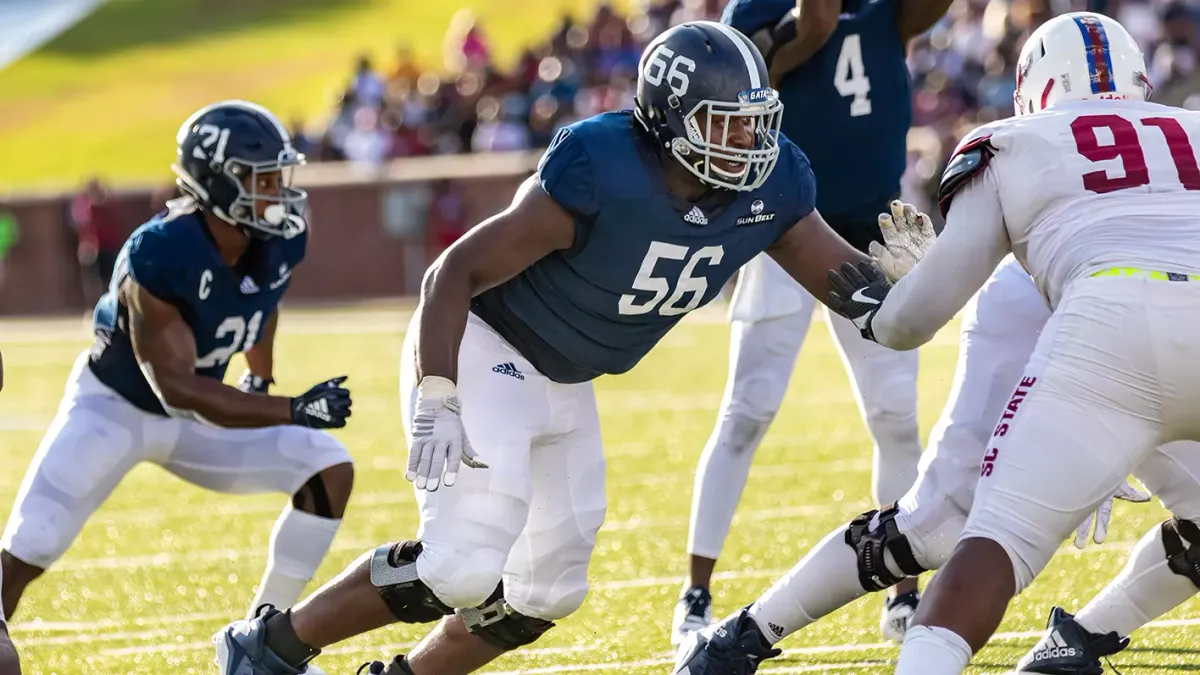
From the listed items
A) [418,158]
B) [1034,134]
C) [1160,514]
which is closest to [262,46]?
[418,158]

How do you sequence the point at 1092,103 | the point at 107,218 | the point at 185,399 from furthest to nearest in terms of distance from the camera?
the point at 107,218
the point at 185,399
the point at 1092,103

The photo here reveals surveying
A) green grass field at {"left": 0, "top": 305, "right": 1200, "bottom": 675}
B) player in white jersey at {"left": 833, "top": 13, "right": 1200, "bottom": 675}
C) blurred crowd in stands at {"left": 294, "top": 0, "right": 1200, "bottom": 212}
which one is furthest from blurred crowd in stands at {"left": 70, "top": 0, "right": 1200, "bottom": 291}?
player in white jersey at {"left": 833, "top": 13, "right": 1200, "bottom": 675}

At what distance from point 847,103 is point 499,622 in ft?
6.01

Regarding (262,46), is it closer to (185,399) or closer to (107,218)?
(107,218)

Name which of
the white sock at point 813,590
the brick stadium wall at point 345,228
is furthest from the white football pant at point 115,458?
the brick stadium wall at point 345,228

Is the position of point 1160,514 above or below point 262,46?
above

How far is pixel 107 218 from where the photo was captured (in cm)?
1867

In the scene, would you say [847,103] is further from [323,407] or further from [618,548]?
[618,548]

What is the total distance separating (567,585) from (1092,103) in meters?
1.47

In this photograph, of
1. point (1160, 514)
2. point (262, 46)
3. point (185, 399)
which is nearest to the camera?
point (185, 399)

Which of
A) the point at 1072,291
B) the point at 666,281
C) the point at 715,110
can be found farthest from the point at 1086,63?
the point at 666,281

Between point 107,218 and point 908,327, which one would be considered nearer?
point 908,327

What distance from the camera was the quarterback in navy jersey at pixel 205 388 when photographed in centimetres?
451

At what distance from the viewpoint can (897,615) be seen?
444 centimetres
